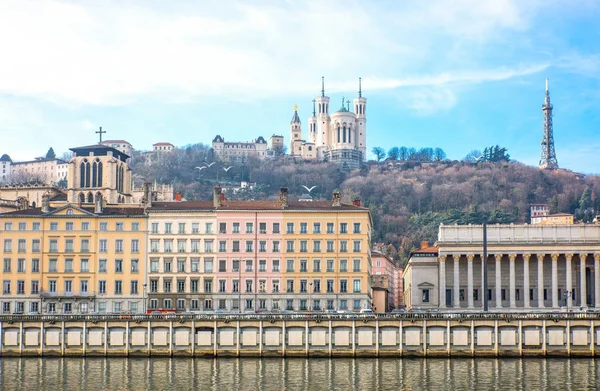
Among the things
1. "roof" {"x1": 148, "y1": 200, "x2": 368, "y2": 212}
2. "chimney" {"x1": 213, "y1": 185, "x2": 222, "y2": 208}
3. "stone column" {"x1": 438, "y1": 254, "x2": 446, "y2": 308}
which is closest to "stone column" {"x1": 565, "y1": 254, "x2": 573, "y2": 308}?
"stone column" {"x1": 438, "y1": 254, "x2": 446, "y2": 308}

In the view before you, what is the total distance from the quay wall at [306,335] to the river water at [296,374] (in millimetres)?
1703

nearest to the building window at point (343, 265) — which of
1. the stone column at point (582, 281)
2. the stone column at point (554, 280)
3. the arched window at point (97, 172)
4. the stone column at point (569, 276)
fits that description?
the stone column at point (554, 280)

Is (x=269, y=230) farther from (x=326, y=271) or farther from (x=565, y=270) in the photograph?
(x=565, y=270)

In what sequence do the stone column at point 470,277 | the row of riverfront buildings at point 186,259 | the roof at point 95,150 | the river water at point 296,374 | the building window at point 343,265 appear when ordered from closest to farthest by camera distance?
the river water at point 296,374
the row of riverfront buildings at point 186,259
the building window at point 343,265
the stone column at point 470,277
the roof at point 95,150

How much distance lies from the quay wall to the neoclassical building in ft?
119

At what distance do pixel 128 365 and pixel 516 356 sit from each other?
108 feet

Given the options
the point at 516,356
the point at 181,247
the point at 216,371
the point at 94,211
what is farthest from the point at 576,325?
the point at 94,211

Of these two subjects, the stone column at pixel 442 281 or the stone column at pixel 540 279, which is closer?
the stone column at pixel 540 279

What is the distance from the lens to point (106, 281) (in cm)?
11375

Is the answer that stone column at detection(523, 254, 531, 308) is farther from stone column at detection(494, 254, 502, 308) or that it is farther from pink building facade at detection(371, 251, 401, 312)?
pink building facade at detection(371, 251, 401, 312)

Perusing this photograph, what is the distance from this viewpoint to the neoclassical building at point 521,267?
126625 mm

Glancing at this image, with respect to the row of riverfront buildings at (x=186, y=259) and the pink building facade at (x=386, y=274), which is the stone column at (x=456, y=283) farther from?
the pink building facade at (x=386, y=274)

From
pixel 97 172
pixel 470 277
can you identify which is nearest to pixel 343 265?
pixel 470 277

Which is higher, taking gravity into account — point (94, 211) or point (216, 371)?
point (94, 211)
